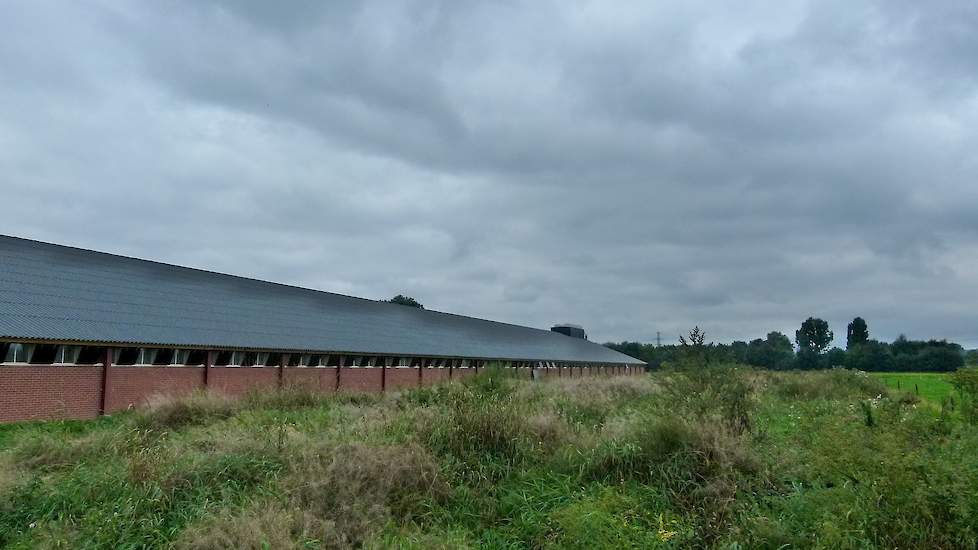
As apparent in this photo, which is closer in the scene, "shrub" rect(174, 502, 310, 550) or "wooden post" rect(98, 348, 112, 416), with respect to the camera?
"shrub" rect(174, 502, 310, 550)

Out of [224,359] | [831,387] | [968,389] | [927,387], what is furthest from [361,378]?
[927,387]

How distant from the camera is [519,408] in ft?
40.9

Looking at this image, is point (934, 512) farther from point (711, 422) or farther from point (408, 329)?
point (408, 329)

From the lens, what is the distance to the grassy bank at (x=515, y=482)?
7727 mm

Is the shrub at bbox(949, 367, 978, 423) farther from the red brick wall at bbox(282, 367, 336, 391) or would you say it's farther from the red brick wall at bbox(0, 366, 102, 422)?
the red brick wall at bbox(0, 366, 102, 422)

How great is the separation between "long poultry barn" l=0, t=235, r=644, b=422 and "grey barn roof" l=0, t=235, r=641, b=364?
7 centimetres

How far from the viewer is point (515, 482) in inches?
394

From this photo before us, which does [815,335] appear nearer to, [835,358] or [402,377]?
[835,358]

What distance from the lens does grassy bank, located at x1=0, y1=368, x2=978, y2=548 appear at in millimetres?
7727

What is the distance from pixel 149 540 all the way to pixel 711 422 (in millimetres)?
7664

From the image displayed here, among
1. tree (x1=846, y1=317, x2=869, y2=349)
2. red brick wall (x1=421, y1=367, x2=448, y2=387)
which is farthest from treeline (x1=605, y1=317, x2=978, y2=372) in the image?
red brick wall (x1=421, y1=367, x2=448, y2=387)

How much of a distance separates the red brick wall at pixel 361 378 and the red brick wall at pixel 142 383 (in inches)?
343

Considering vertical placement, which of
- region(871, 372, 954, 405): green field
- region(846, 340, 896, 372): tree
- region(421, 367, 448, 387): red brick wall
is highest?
region(846, 340, 896, 372): tree

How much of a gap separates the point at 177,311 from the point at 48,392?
7.20m
